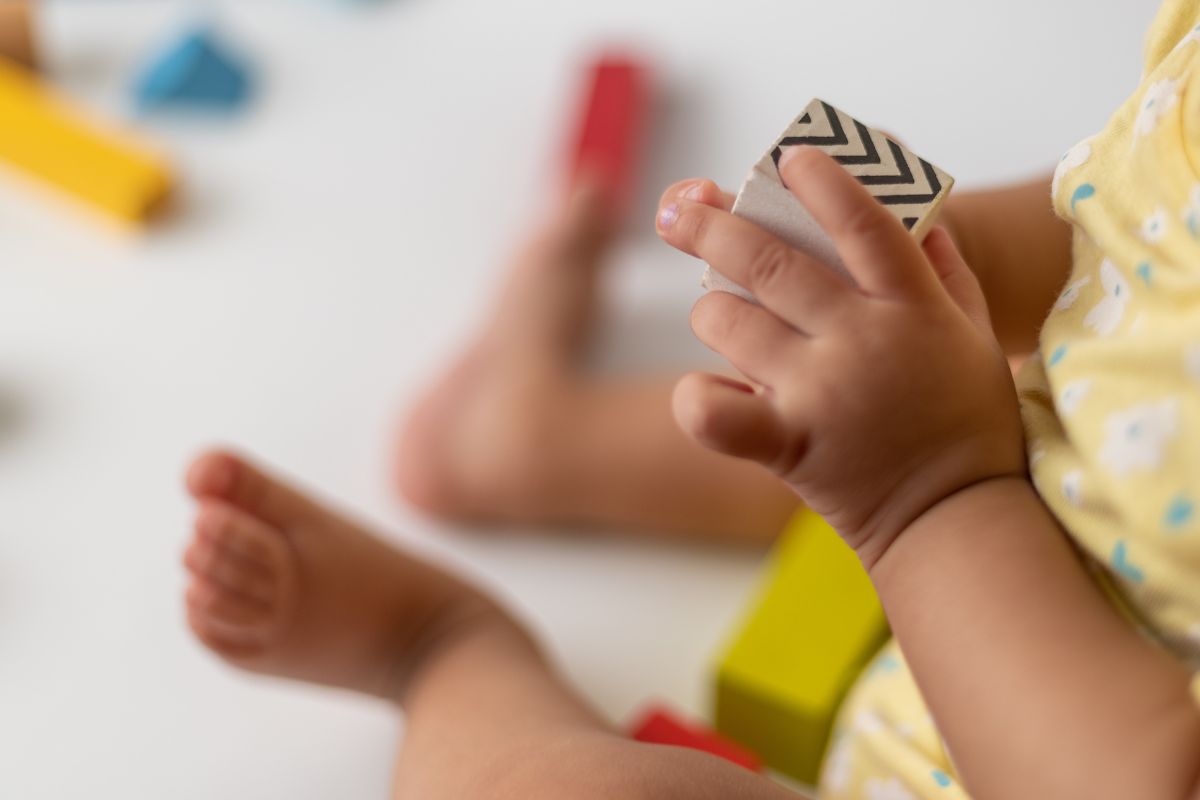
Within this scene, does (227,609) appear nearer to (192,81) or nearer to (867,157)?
(867,157)

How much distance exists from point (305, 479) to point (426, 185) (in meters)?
0.29

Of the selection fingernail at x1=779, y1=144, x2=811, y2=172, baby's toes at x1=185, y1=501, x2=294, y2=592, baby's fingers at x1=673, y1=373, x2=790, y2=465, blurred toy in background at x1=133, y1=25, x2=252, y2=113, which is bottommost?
baby's toes at x1=185, y1=501, x2=294, y2=592

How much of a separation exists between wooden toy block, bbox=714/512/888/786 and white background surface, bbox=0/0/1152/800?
60 millimetres

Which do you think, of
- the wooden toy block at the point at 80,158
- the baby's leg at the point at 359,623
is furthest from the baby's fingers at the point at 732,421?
the wooden toy block at the point at 80,158

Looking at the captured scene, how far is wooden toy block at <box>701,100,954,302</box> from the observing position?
1.48ft

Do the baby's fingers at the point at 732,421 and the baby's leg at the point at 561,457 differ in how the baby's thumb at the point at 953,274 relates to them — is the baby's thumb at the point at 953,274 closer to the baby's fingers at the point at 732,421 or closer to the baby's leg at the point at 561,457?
the baby's fingers at the point at 732,421

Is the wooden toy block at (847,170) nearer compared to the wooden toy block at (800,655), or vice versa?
the wooden toy block at (847,170)

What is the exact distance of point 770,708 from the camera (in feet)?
2.24

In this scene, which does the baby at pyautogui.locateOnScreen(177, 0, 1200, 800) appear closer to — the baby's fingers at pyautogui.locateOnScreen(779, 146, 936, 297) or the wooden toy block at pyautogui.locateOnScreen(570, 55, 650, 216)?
the baby's fingers at pyautogui.locateOnScreen(779, 146, 936, 297)

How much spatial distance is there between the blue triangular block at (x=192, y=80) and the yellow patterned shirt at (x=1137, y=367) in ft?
2.59

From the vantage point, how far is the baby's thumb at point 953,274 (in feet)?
1.62

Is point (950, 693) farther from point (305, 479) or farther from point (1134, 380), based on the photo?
point (305, 479)

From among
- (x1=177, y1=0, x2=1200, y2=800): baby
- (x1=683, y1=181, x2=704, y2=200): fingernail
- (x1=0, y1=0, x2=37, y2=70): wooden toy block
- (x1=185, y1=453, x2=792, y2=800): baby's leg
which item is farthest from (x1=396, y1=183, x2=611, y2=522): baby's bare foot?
(x1=0, y1=0, x2=37, y2=70): wooden toy block

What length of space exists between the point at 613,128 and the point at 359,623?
49 centimetres
